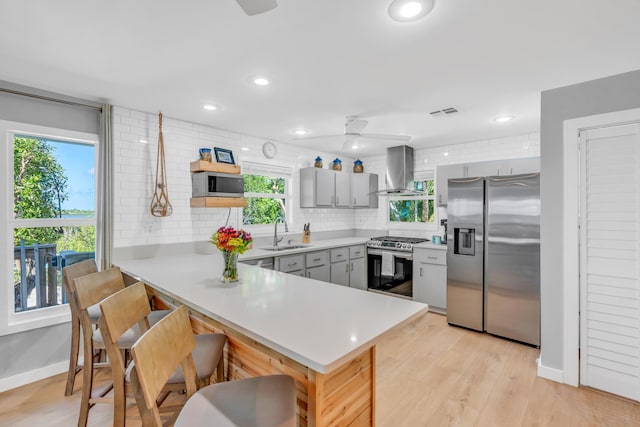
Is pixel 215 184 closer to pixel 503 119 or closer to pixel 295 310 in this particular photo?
pixel 295 310

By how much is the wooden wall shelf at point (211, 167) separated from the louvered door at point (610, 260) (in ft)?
10.8

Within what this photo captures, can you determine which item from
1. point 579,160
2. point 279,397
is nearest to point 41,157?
point 279,397

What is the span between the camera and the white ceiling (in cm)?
158

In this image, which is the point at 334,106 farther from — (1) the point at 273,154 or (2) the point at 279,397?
(2) the point at 279,397

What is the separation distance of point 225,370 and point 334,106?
7.90ft

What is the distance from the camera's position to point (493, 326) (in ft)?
11.1

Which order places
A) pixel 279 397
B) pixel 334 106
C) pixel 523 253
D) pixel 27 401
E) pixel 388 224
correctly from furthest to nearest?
pixel 388 224
pixel 523 253
pixel 334 106
pixel 27 401
pixel 279 397

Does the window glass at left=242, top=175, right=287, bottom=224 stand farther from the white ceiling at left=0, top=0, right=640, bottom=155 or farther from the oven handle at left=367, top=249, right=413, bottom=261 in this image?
the oven handle at left=367, top=249, right=413, bottom=261

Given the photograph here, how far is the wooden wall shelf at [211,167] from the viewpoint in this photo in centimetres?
335

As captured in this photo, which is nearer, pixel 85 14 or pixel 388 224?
pixel 85 14

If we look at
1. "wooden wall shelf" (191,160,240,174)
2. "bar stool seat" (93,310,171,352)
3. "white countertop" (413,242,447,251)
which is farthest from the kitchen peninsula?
"white countertop" (413,242,447,251)

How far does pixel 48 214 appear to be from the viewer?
9.00 ft

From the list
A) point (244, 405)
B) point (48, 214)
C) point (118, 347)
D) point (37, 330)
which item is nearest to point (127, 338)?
point (118, 347)

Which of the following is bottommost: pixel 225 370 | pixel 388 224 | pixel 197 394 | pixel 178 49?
pixel 225 370
